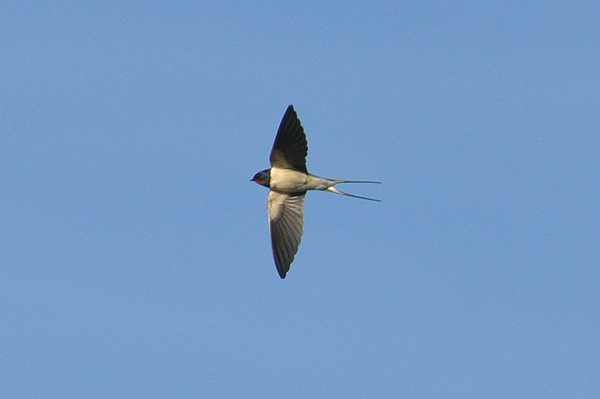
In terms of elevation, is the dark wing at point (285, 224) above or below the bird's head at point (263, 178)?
below

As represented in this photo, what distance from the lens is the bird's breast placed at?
35.2ft

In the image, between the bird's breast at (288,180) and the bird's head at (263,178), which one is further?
the bird's head at (263,178)

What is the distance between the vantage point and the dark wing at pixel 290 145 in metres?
10.2

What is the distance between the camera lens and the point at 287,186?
10.8m

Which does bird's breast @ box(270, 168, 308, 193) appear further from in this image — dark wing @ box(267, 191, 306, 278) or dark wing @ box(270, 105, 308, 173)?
dark wing @ box(267, 191, 306, 278)

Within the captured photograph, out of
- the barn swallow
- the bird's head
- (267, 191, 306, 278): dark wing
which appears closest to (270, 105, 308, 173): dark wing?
the barn swallow

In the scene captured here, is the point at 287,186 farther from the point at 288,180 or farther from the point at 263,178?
the point at 263,178

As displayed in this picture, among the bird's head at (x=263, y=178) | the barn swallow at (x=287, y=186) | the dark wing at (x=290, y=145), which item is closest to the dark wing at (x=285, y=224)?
the barn swallow at (x=287, y=186)

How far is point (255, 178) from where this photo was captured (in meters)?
11.0

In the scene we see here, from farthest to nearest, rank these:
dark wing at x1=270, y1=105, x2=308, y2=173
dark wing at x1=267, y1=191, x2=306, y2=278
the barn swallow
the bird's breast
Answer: dark wing at x1=267, y1=191, x2=306, y2=278 → the bird's breast → the barn swallow → dark wing at x1=270, y1=105, x2=308, y2=173

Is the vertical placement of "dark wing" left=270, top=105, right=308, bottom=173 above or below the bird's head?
above

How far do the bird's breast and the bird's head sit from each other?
0.05 m

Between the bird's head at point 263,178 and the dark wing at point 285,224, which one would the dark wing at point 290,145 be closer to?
the bird's head at point 263,178

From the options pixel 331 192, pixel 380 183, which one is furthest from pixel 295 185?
pixel 380 183
